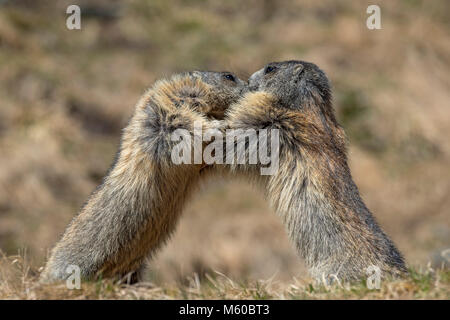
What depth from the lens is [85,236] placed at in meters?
7.27

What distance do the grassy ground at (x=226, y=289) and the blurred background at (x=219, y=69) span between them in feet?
23.0

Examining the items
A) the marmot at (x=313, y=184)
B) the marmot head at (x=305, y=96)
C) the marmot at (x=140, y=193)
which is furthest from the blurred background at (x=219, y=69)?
the marmot at (x=140, y=193)

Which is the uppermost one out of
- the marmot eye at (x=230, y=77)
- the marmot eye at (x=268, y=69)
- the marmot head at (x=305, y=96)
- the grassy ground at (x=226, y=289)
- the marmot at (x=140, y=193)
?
the marmot eye at (x=268, y=69)

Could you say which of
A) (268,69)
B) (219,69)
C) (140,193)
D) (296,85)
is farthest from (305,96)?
(219,69)

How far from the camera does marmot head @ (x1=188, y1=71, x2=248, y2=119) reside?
7617mm

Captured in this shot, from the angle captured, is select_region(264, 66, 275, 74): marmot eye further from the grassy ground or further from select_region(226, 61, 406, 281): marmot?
the grassy ground

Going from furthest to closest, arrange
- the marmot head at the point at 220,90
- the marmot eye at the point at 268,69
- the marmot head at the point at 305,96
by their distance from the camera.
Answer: the marmot eye at the point at 268,69
the marmot head at the point at 220,90
the marmot head at the point at 305,96

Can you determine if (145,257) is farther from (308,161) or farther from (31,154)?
(31,154)

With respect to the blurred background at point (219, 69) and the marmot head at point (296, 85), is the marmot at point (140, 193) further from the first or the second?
the blurred background at point (219, 69)

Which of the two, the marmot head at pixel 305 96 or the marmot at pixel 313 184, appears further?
the marmot head at pixel 305 96

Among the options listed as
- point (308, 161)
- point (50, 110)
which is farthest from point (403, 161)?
point (308, 161)

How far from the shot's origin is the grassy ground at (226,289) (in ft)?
19.6

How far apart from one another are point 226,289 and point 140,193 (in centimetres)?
134

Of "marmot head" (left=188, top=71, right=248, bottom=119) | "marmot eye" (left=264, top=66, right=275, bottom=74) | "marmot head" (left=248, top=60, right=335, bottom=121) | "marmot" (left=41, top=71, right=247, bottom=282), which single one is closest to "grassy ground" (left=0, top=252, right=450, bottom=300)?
"marmot" (left=41, top=71, right=247, bottom=282)
